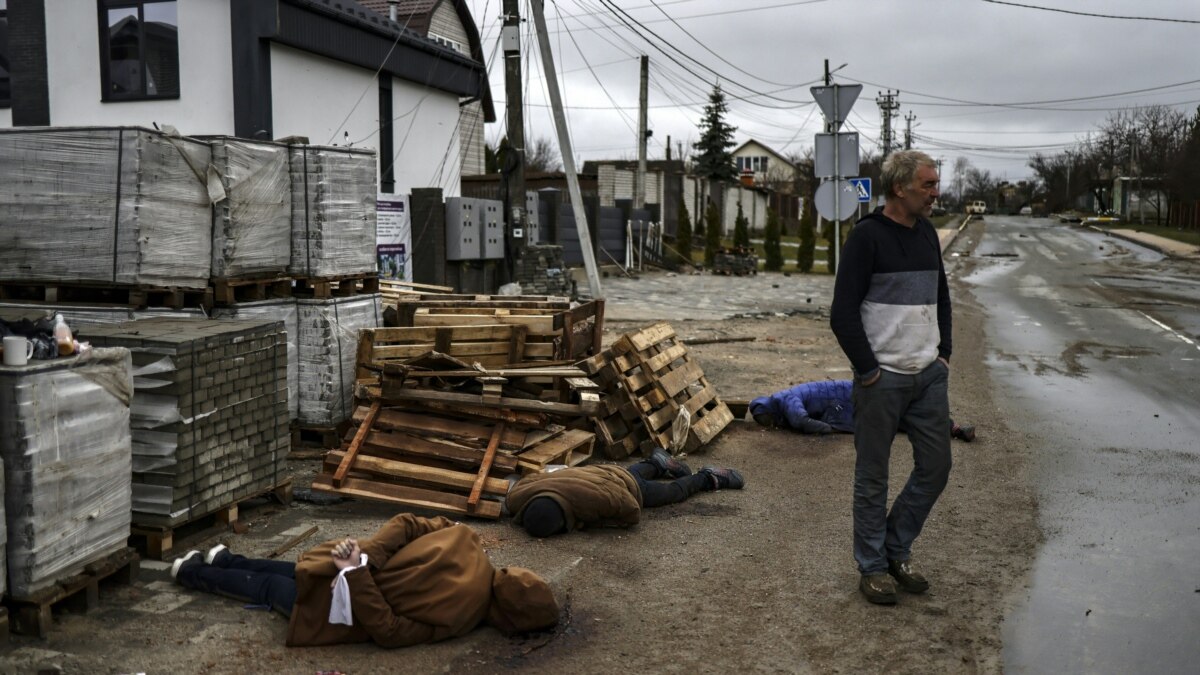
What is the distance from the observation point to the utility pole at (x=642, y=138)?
38531 millimetres

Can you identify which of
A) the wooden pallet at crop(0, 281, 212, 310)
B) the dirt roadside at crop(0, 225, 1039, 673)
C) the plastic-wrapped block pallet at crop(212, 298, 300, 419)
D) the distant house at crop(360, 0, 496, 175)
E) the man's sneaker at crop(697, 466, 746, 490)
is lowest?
the dirt roadside at crop(0, 225, 1039, 673)

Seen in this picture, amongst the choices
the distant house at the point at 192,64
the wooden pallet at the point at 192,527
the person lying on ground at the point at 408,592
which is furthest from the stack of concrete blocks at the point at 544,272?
the person lying on ground at the point at 408,592

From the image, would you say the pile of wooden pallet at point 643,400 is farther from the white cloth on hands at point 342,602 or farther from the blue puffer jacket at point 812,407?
the white cloth on hands at point 342,602

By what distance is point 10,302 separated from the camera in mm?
7129

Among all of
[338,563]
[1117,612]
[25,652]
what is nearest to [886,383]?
[1117,612]

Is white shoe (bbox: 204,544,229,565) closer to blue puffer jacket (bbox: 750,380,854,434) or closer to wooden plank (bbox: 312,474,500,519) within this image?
wooden plank (bbox: 312,474,500,519)

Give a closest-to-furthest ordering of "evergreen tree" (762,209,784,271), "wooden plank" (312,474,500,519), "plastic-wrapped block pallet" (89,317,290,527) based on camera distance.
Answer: "plastic-wrapped block pallet" (89,317,290,527) → "wooden plank" (312,474,500,519) → "evergreen tree" (762,209,784,271)

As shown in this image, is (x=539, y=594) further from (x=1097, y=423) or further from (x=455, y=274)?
(x=455, y=274)

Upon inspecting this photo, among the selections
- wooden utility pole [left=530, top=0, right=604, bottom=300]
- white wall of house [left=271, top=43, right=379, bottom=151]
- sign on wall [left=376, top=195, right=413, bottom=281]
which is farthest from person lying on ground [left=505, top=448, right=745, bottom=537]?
sign on wall [left=376, top=195, right=413, bottom=281]

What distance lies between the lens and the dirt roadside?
4.38 meters

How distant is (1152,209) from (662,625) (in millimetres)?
91348

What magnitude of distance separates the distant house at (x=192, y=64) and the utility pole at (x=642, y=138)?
69.3 ft

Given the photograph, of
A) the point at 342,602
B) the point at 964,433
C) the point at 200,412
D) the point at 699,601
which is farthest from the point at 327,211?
the point at 964,433

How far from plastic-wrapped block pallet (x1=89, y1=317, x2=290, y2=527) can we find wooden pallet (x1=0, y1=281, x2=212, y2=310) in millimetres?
597
